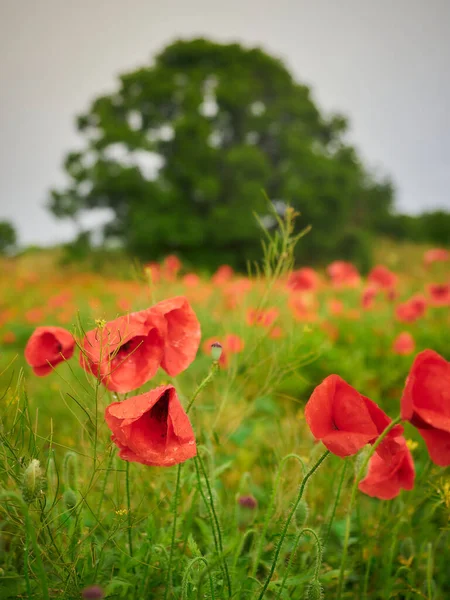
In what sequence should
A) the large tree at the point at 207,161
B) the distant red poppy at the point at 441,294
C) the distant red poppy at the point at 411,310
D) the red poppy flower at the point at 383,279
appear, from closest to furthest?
the distant red poppy at the point at 411,310, the distant red poppy at the point at 441,294, the red poppy flower at the point at 383,279, the large tree at the point at 207,161

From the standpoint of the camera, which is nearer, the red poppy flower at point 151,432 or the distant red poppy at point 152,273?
the red poppy flower at point 151,432

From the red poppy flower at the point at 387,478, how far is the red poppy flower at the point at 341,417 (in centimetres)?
25

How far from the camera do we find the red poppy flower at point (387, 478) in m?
0.85

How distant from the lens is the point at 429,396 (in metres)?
0.61

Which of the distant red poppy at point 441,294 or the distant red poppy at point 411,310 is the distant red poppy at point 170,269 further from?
the distant red poppy at point 441,294

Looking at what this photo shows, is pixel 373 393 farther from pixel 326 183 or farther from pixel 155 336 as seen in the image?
pixel 326 183

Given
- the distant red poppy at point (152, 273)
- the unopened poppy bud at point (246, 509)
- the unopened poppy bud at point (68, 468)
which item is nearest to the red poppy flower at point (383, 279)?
the distant red poppy at point (152, 273)

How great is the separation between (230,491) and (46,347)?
95 cm

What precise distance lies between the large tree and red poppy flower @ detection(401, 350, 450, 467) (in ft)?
38.5

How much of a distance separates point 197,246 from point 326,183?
4611 millimetres

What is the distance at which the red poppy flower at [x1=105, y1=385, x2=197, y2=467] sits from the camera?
59cm

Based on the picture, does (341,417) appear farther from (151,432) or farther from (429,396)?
(151,432)


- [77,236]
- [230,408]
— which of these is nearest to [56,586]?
[230,408]

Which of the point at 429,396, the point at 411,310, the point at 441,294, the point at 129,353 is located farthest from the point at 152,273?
the point at 441,294
